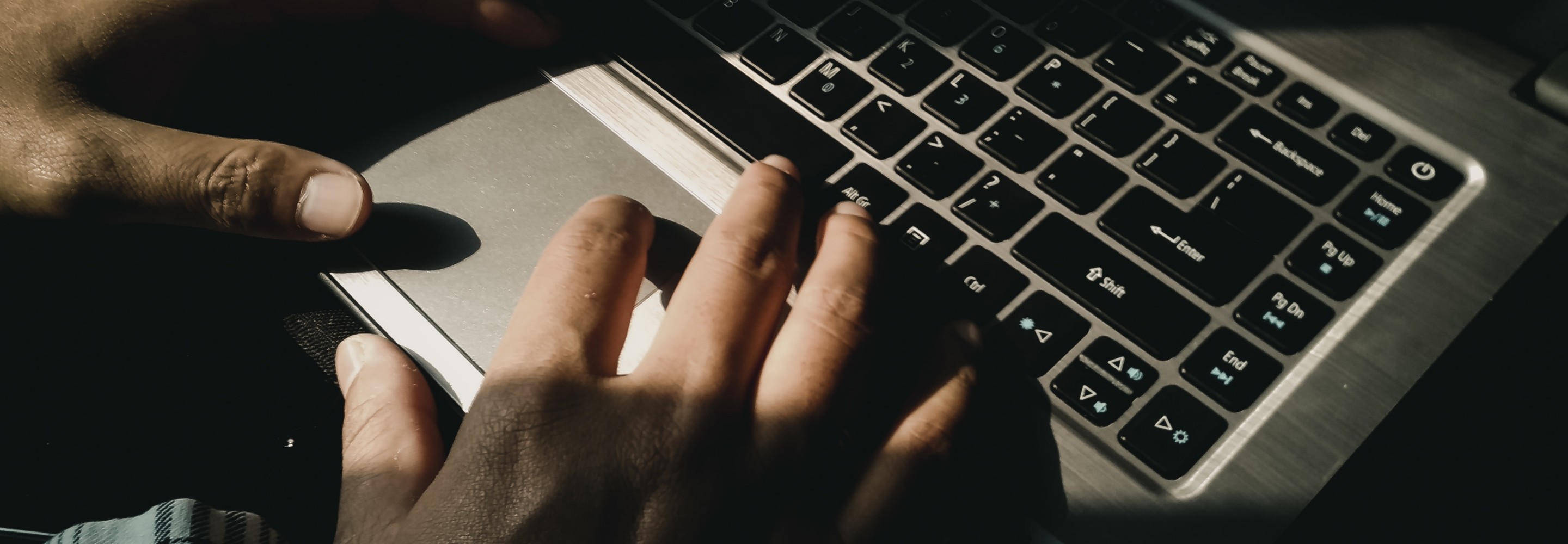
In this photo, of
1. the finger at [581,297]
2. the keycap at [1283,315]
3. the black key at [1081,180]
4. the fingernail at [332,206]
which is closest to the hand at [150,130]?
the fingernail at [332,206]

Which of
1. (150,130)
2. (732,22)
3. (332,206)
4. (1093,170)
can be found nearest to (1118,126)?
(1093,170)

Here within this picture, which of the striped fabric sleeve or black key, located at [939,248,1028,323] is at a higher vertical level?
black key, located at [939,248,1028,323]

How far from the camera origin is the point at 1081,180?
1.43 ft

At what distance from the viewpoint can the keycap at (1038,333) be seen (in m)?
0.39

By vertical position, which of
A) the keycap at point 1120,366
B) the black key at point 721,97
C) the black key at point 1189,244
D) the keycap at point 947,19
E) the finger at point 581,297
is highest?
the keycap at point 947,19

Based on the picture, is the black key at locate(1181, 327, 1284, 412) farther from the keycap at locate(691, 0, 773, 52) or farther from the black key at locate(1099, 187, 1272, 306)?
the keycap at locate(691, 0, 773, 52)

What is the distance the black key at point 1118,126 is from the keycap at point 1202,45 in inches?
2.0

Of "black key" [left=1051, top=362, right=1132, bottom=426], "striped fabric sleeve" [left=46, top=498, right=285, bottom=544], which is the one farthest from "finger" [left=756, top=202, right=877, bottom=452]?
"striped fabric sleeve" [left=46, top=498, right=285, bottom=544]

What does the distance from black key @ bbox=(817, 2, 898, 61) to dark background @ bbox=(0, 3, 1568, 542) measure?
193mm

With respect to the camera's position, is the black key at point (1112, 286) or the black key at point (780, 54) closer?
the black key at point (1112, 286)

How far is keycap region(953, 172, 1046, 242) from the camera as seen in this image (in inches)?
16.8

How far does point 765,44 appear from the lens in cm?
51

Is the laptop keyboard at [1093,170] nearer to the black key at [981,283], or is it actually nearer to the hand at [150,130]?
the black key at [981,283]

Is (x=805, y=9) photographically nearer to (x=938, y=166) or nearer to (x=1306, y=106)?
(x=938, y=166)
